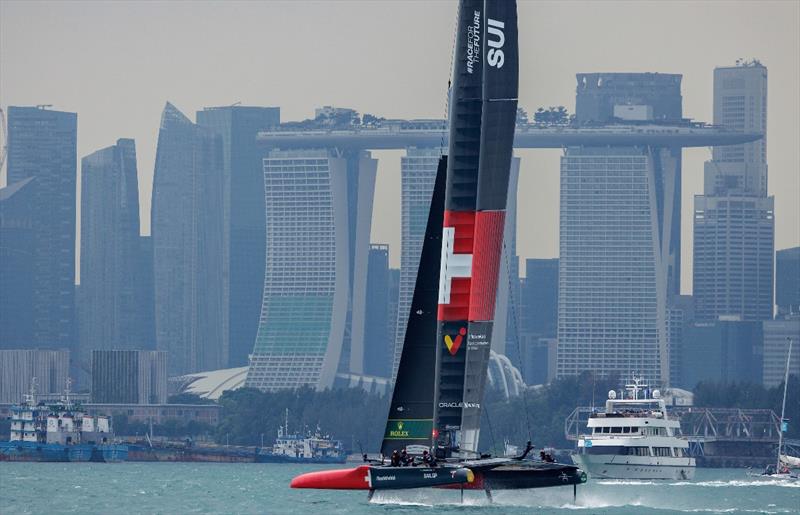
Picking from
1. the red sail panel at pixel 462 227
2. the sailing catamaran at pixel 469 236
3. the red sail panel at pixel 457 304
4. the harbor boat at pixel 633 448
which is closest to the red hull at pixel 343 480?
the sailing catamaran at pixel 469 236

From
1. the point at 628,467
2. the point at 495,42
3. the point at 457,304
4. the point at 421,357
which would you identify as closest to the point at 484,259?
the point at 457,304

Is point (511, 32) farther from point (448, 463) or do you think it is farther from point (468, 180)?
point (448, 463)

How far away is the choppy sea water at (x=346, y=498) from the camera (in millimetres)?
79562

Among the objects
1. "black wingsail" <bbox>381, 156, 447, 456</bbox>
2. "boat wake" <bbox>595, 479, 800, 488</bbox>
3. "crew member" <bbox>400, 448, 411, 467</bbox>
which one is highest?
"black wingsail" <bbox>381, 156, 447, 456</bbox>

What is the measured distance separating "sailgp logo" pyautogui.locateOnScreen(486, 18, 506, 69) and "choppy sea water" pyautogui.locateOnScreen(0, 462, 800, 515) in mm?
13843

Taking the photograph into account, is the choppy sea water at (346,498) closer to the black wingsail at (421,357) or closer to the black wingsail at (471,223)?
the black wingsail at (471,223)

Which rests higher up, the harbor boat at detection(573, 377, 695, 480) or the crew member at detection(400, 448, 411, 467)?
the crew member at detection(400, 448, 411, 467)

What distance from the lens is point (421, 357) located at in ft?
277

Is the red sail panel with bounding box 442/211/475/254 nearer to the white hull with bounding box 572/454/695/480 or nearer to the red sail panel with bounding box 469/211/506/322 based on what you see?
the red sail panel with bounding box 469/211/506/322

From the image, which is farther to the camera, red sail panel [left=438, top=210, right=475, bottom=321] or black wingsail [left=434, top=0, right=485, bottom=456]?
red sail panel [left=438, top=210, right=475, bottom=321]

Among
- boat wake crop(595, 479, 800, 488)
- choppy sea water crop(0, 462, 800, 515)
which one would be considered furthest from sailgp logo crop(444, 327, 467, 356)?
boat wake crop(595, 479, 800, 488)

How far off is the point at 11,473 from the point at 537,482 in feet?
277

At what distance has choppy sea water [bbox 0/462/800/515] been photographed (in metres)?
79.6

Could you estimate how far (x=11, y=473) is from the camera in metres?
158
